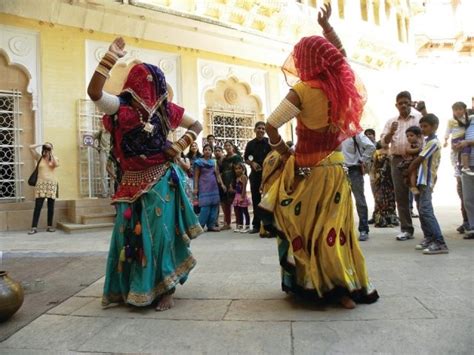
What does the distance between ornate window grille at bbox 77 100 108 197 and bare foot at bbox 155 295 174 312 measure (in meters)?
6.89

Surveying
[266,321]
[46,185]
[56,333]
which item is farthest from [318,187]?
[46,185]

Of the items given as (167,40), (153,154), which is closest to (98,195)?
(167,40)

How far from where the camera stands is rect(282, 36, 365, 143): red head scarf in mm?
2836

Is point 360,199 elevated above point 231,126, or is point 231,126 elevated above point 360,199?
point 231,126

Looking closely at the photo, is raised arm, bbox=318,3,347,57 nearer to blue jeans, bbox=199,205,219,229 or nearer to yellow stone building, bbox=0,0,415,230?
blue jeans, bbox=199,205,219,229

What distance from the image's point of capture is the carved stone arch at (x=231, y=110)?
1185 centimetres

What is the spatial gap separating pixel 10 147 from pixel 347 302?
27.2 feet

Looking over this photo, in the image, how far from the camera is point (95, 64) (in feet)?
32.1

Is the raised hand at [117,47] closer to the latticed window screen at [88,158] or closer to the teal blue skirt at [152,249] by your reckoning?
the teal blue skirt at [152,249]

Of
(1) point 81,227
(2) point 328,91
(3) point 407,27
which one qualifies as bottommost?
(1) point 81,227

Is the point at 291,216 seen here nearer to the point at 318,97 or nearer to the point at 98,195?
the point at 318,97

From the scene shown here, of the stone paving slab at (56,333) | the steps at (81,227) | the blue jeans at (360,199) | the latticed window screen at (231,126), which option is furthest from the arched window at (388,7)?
the stone paving slab at (56,333)

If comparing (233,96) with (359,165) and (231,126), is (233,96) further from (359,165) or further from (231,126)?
(359,165)

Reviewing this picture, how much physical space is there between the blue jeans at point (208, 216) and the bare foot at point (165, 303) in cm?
470
